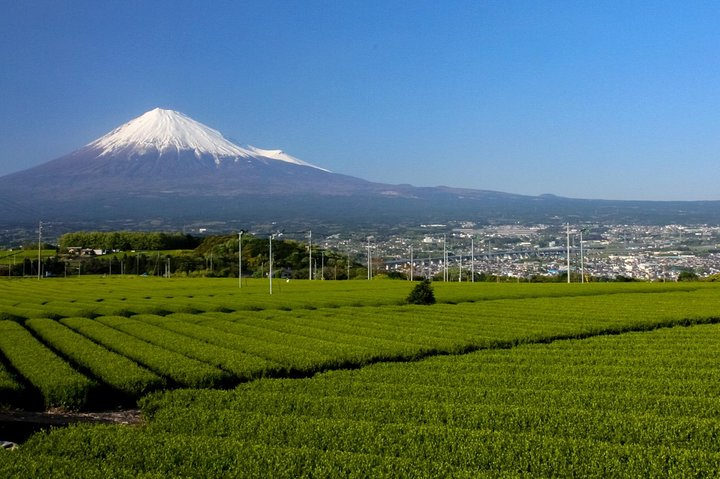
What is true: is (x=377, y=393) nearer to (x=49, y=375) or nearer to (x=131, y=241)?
Result: (x=49, y=375)

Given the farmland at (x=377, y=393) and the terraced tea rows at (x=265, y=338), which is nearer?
the farmland at (x=377, y=393)

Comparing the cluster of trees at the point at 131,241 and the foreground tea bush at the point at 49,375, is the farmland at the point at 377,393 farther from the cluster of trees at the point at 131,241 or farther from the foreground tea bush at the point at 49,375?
the cluster of trees at the point at 131,241

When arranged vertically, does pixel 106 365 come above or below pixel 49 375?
below

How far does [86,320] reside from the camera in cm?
2973

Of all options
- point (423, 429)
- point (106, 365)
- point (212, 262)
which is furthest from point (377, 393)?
point (212, 262)

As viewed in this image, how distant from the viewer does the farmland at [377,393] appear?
9484 millimetres

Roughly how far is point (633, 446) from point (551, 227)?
16313cm

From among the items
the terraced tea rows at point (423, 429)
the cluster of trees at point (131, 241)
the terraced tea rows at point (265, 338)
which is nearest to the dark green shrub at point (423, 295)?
the terraced tea rows at point (265, 338)

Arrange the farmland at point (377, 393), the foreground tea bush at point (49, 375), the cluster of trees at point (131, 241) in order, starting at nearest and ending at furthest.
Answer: the farmland at point (377, 393) → the foreground tea bush at point (49, 375) → the cluster of trees at point (131, 241)

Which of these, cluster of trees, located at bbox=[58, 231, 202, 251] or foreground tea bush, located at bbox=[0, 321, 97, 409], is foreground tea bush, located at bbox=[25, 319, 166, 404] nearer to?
foreground tea bush, located at bbox=[0, 321, 97, 409]

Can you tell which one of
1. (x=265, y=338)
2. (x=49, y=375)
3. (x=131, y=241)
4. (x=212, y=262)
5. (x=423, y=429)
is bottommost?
(x=212, y=262)

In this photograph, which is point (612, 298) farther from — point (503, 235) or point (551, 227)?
point (551, 227)

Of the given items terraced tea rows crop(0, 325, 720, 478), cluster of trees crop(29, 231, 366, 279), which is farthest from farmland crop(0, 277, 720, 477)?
cluster of trees crop(29, 231, 366, 279)

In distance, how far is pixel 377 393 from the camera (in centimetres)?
1434
